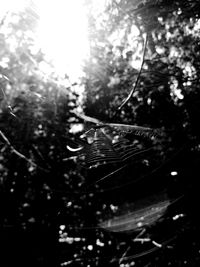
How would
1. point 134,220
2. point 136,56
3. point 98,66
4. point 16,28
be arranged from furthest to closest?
point 98,66 → point 136,56 → point 134,220 → point 16,28

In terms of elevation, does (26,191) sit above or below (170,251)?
above

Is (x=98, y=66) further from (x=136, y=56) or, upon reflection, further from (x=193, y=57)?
(x=193, y=57)

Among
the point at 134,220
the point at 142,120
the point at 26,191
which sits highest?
the point at 142,120

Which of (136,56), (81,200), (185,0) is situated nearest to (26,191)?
(81,200)

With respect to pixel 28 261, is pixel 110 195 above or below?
above

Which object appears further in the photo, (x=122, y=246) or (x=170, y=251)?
(x=122, y=246)

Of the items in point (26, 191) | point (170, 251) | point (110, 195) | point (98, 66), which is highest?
point (98, 66)

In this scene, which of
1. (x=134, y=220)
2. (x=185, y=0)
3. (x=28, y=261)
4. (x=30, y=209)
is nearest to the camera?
(x=185, y=0)

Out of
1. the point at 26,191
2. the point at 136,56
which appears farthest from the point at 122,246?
the point at 136,56

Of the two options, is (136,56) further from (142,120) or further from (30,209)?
(30,209)
